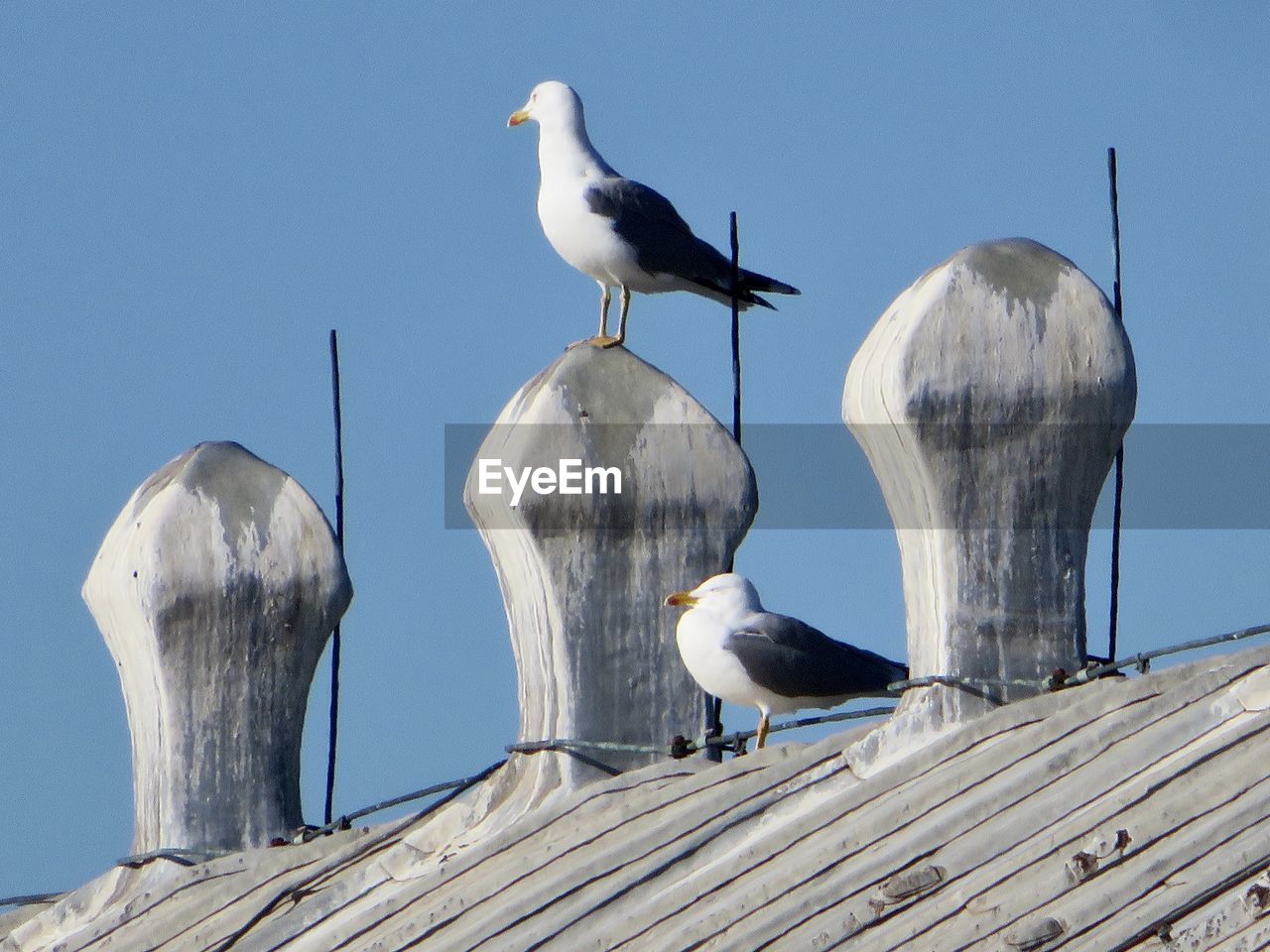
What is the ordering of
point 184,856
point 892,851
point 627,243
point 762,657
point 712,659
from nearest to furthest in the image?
point 892,851 → point 712,659 → point 762,657 → point 184,856 → point 627,243

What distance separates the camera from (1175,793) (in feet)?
14.5

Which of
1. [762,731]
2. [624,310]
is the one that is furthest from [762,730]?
[624,310]

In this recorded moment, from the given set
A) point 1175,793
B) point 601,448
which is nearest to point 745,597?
point 601,448

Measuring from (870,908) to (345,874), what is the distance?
84.9 inches

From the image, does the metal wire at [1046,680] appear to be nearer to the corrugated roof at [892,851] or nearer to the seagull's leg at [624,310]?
the corrugated roof at [892,851]

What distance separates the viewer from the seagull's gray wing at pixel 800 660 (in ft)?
19.8

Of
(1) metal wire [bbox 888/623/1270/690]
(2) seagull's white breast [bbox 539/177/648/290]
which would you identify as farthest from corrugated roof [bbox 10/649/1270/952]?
(2) seagull's white breast [bbox 539/177/648/290]

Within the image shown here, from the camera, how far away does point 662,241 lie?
7.89 meters

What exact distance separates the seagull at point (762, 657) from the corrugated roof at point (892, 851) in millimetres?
291

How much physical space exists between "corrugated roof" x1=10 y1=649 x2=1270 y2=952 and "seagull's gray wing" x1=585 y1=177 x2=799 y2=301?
85.0 inches

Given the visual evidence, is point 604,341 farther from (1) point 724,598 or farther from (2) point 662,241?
(1) point 724,598

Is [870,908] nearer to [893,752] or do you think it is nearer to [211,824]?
[893,752]

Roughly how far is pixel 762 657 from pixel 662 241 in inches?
83.9

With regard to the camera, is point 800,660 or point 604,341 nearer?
point 800,660
